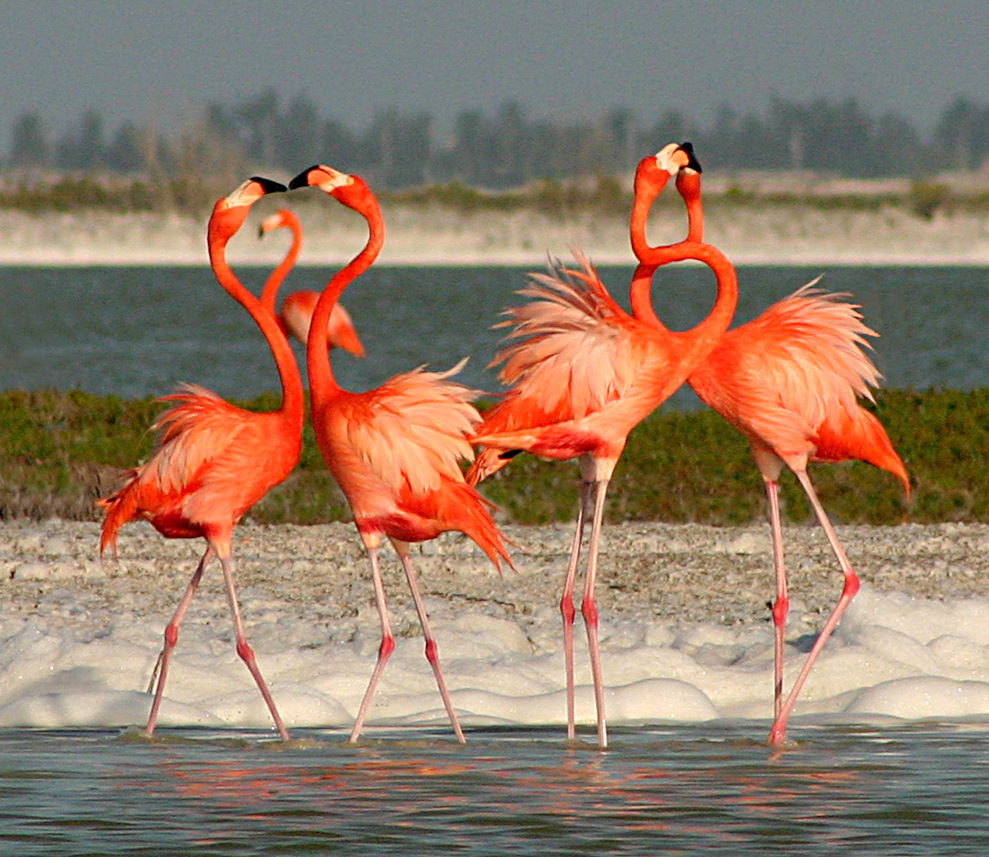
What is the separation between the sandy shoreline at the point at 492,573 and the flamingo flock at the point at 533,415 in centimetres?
161

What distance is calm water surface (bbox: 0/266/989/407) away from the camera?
26453 mm

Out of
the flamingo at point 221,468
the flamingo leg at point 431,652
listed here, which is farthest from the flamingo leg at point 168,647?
the flamingo leg at point 431,652

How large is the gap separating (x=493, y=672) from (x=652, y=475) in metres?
5.00

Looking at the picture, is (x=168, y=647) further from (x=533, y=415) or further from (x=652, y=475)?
(x=652, y=475)

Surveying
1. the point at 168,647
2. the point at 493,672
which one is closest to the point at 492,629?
the point at 493,672

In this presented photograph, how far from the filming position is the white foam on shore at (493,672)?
7.21 metres

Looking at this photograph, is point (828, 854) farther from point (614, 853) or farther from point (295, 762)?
point (295, 762)

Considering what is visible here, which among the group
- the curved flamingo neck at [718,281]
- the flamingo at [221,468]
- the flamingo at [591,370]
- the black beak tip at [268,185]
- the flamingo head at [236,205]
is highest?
the black beak tip at [268,185]

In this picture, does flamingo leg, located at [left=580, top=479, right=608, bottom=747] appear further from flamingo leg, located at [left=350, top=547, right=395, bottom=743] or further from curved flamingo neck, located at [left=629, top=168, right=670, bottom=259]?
curved flamingo neck, located at [left=629, top=168, right=670, bottom=259]

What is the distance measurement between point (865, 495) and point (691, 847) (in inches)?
276

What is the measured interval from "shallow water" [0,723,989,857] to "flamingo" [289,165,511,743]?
0.47 m

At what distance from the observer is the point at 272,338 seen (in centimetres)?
695

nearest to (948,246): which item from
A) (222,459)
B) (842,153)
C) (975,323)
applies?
(975,323)

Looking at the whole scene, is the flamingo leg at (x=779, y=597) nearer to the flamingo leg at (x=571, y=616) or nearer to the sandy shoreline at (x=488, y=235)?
the flamingo leg at (x=571, y=616)
